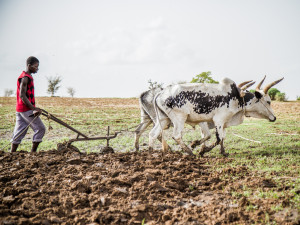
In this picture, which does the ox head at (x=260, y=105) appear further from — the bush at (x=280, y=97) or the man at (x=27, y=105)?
the bush at (x=280, y=97)

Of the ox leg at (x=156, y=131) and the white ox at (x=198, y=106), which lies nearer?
the white ox at (x=198, y=106)

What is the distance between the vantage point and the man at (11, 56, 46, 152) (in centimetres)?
558

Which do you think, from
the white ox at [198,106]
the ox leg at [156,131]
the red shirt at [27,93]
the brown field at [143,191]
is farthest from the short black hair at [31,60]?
the ox leg at [156,131]

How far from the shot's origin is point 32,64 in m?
5.79

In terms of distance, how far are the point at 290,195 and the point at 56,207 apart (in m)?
2.97

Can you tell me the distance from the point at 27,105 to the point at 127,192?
310 centimetres

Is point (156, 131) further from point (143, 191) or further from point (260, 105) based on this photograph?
point (143, 191)

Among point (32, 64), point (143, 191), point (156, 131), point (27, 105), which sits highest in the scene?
point (32, 64)

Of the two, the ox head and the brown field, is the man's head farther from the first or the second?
the ox head

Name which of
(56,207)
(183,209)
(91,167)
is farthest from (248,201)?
(91,167)

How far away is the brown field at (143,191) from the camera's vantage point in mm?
3102

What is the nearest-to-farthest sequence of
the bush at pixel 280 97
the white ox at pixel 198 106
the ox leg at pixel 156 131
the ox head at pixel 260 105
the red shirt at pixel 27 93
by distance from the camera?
1. the red shirt at pixel 27 93
2. the white ox at pixel 198 106
3. the ox leg at pixel 156 131
4. the ox head at pixel 260 105
5. the bush at pixel 280 97

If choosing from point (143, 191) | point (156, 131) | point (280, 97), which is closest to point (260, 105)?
point (156, 131)

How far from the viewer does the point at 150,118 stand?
314 inches
